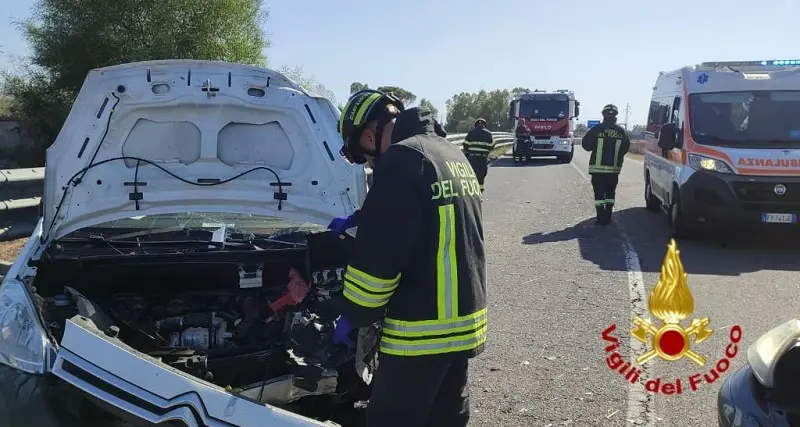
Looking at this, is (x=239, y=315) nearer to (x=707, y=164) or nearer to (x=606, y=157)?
(x=707, y=164)

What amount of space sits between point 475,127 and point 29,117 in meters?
12.0

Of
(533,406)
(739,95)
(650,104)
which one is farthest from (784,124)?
(533,406)

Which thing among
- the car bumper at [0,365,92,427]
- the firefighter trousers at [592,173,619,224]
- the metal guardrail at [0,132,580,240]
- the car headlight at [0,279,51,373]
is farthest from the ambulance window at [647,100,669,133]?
the car bumper at [0,365,92,427]

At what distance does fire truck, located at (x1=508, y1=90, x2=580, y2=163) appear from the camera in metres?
26.1

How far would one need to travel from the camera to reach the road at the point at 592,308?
13.7 feet

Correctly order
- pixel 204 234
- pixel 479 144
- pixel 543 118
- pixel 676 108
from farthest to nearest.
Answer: pixel 543 118 < pixel 479 144 < pixel 676 108 < pixel 204 234

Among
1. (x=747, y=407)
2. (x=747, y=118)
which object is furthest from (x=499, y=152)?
(x=747, y=407)

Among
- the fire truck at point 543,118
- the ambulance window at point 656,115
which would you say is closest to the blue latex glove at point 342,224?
the ambulance window at point 656,115

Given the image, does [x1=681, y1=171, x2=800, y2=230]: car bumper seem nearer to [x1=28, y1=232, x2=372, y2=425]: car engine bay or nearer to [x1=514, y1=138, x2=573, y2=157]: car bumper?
[x1=28, y1=232, x2=372, y2=425]: car engine bay

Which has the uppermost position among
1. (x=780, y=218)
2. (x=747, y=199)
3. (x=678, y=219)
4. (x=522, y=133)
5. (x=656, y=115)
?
(x=656, y=115)

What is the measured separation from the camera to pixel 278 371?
10.2 feet

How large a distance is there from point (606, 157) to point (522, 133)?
1502 centimetres

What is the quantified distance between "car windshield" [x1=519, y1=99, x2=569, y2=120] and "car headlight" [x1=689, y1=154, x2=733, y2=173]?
1694 centimetres

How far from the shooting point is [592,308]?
6.18 m
